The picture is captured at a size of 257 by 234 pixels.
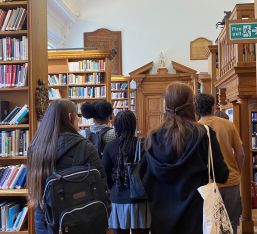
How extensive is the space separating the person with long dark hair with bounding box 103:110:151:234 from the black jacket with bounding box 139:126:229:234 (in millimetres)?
466

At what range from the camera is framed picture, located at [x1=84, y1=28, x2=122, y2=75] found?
38.8 feet

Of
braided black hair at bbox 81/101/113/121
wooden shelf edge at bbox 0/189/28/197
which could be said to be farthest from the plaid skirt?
wooden shelf edge at bbox 0/189/28/197

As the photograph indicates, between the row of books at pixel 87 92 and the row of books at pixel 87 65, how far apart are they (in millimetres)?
393

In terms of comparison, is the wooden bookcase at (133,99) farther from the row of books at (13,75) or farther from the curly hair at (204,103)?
the curly hair at (204,103)

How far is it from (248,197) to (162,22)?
25.9 feet

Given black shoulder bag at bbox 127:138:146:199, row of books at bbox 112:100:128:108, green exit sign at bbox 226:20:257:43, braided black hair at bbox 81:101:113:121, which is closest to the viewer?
black shoulder bag at bbox 127:138:146:199

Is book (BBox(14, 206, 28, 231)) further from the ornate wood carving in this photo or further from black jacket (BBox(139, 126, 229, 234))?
the ornate wood carving

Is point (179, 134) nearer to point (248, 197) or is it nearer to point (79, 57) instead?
point (248, 197)

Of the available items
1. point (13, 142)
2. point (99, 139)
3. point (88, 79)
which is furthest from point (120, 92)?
point (99, 139)

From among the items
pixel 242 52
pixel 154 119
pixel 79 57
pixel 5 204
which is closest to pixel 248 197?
pixel 242 52

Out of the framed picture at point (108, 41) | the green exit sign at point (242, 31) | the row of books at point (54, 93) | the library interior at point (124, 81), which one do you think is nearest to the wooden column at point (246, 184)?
the library interior at point (124, 81)

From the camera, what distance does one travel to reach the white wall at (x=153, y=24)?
1159 centimetres

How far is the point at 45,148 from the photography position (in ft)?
6.52

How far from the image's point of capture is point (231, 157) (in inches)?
112
